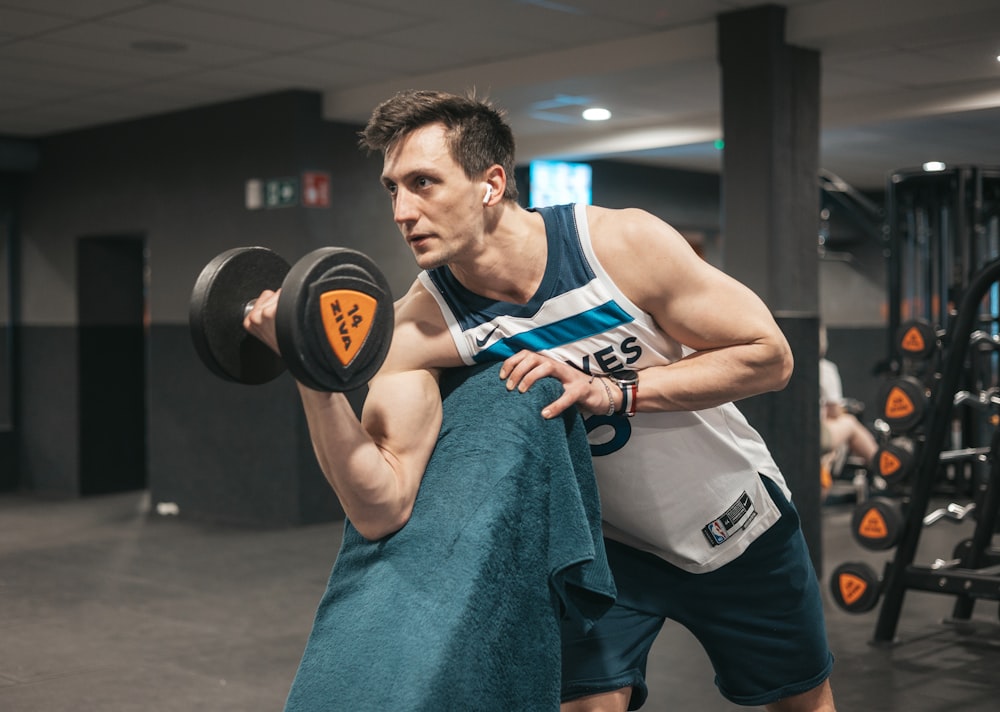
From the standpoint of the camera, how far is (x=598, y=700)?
6.27ft

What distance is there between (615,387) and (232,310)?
1.81ft

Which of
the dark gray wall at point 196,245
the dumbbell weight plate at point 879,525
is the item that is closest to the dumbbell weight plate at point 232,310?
the dumbbell weight plate at point 879,525

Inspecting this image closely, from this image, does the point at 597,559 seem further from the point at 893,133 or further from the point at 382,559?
the point at 893,133

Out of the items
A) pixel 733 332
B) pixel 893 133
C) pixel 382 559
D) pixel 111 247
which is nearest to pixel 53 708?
pixel 382 559

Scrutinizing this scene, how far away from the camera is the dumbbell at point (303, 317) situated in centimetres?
128

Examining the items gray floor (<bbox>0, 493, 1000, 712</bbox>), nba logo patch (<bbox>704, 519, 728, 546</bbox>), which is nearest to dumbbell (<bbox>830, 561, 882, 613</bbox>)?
gray floor (<bbox>0, 493, 1000, 712</bbox>)

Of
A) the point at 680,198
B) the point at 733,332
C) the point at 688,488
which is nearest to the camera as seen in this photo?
the point at 733,332

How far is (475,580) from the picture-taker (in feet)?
4.66

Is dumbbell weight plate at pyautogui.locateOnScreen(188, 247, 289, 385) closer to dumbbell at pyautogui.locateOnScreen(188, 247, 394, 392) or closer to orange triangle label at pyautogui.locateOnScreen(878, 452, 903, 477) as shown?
dumbbell at pyautogui.locateOnScreen(188, 247, 394, 392)

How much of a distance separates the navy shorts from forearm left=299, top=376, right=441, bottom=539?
50cm

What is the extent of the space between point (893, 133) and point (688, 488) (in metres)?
6.04

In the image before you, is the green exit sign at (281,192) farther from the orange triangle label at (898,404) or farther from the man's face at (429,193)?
the man's face at (429,193)

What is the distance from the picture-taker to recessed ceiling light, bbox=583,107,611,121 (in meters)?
6.35

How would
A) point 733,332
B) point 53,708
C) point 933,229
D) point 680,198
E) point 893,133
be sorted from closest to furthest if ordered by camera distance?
point 733,332 < point 53,708 < point 933,229 < point 893,133 < point 680,198
